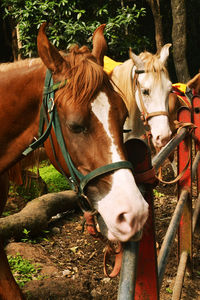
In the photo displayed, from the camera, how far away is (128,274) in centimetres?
87

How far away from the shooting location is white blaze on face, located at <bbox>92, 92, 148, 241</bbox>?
1.13 metres

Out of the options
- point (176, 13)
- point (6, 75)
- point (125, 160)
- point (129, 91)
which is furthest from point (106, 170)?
point (176, 13)

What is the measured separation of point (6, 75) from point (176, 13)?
6655mm

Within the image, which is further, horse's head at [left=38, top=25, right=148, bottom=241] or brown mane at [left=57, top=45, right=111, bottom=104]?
brown mane at [left=57, top=45, right=111, bottom=104]

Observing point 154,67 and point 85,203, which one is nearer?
point 85,203

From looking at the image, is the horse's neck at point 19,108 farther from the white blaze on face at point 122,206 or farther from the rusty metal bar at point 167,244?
the rusty metal bar at point 167,244

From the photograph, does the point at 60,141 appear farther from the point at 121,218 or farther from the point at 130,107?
the point at 130,107

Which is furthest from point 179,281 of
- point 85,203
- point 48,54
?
point 48,54

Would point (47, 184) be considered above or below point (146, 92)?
below

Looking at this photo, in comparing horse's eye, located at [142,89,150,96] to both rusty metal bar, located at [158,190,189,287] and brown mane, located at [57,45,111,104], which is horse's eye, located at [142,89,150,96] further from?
brown mane, located at [57,45,111,104]

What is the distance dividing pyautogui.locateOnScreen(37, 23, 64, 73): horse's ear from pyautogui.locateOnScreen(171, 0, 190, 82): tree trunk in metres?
6.66

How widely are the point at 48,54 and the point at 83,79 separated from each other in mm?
231

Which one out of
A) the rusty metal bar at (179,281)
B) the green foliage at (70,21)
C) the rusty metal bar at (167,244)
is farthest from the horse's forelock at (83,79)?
the green foliage at (70,21)

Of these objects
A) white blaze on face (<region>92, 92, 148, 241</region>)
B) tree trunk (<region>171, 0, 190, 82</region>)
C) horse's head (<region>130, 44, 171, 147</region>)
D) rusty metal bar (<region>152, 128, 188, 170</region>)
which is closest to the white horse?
horse's head (<region>130, 44, 171, 147</region>)
